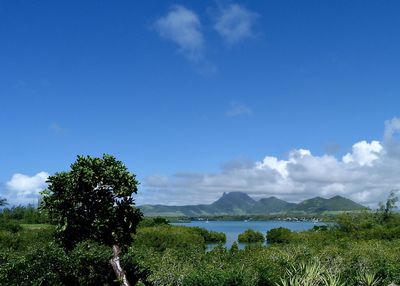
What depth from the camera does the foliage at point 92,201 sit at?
71.4 ft

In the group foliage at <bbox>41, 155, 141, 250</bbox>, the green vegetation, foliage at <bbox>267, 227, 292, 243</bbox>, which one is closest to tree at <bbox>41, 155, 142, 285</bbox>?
foliage at <bbox>41, 155, 141, 250</bbox>

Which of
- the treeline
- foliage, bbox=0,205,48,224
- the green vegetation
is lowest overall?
the treeline

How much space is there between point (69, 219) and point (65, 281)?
4853mm

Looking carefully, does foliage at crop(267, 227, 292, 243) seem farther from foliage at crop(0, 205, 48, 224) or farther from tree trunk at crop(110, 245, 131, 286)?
tree trunk at crop(110, 245, 131, 286)

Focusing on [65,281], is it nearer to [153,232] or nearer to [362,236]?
[153,232]

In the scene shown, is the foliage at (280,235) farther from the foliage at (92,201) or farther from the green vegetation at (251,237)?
the foliage at (92,201)

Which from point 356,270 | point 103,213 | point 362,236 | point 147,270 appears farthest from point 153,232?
point 103,213

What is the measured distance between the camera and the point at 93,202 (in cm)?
2228

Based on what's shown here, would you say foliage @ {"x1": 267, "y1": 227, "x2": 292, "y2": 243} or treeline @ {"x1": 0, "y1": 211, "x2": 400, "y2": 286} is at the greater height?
foliage @ {"x1": 267, "y1": 227, "x2": 292, "y2": 243}

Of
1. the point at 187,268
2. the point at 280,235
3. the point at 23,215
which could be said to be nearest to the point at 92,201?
the point at 187,268

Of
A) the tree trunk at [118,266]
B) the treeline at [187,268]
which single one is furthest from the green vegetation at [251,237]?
the tree trunk at [118,266]

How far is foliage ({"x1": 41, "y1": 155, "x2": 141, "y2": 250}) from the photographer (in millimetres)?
21750

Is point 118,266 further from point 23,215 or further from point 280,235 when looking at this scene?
point 23,215

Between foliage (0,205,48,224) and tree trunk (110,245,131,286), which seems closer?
tree trunk (110,245,131,286)
